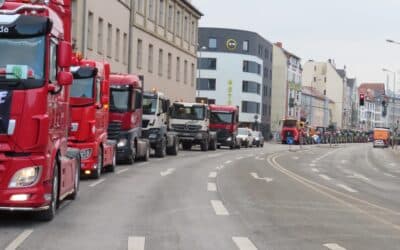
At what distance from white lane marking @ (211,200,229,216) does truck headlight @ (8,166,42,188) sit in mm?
3757

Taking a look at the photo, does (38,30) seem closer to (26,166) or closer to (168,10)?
(26,166)

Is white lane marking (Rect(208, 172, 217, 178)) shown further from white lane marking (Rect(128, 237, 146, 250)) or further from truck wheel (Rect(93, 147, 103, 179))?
white lane marking (Rect(128, 237, 146, 250))

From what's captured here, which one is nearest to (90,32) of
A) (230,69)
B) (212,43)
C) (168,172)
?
(168,172)

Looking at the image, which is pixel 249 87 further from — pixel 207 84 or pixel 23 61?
pixel 23 61

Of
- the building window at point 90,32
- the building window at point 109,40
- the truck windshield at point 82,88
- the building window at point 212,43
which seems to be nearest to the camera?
the truck windshield at point 82,88

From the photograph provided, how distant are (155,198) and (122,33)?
120 feet

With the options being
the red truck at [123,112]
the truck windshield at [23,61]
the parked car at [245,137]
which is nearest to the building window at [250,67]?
the parked car at [245,137]

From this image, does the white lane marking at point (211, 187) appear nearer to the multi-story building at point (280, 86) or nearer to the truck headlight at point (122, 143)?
the truck headlight at point (122, 143)

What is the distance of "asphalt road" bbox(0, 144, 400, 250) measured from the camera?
1005cm

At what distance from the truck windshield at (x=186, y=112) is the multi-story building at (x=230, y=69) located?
7342 cm

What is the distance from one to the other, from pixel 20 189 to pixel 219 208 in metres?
4.57

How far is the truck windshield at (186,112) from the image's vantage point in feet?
144

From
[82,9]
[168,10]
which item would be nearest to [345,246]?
[82,9]

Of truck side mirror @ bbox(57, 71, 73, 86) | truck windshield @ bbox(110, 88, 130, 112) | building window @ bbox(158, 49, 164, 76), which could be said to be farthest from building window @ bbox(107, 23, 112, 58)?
truck side mirror @ bbox(57, 71, 73, 86)
